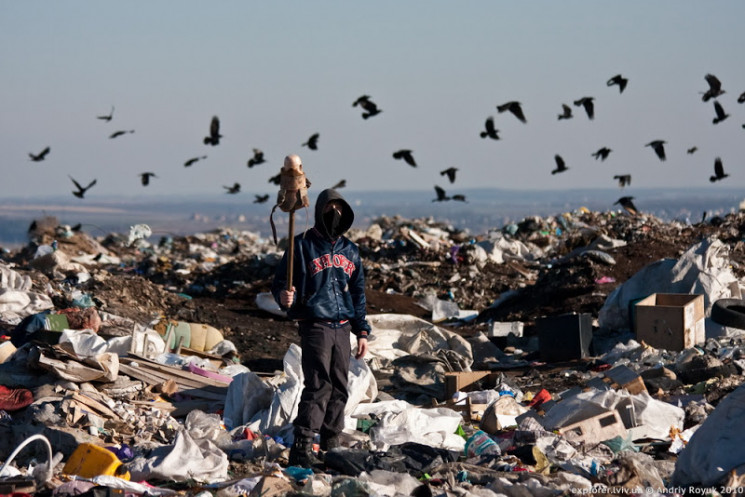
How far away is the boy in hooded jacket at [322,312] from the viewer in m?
5.13

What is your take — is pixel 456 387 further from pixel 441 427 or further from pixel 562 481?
pixel 562 481

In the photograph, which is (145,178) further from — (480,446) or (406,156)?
(480,446)

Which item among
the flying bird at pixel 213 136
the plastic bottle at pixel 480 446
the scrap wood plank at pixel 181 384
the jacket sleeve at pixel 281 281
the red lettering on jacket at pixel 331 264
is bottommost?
the plastic bottle at pixel 480 446

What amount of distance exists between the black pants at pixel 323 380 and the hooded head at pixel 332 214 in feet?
1.60

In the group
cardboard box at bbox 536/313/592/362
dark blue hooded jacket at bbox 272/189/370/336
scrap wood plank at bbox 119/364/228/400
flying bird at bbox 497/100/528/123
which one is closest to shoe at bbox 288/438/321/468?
dark blue hooded jacket at bbox 272/189/370/336

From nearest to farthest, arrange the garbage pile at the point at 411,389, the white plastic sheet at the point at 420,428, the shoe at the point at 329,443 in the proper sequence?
1. the garbage pile at the point at 411,389
2. the shoe at the point at 329,443
3. the white plastic sheet at the point at 420,428

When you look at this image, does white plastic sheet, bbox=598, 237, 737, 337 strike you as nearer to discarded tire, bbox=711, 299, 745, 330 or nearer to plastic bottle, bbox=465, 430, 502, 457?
discarded tire, bbox=711, 299, 745, 330

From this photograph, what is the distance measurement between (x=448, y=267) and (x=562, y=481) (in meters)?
11.0

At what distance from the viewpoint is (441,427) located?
5820mm

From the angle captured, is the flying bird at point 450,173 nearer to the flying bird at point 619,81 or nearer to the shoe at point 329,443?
the flying bird at point 619,81

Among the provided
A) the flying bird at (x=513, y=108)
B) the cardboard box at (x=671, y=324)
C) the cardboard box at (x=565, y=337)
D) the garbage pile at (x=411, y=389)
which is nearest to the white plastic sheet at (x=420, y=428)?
the garbage pile at (x=411, y=389)

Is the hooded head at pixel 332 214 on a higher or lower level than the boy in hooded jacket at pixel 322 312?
higher

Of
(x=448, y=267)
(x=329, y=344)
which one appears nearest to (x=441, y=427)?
(x=329, y=344)

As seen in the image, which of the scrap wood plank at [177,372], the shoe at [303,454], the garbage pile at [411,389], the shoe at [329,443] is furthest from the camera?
the scrap wood plank at [177,372]
